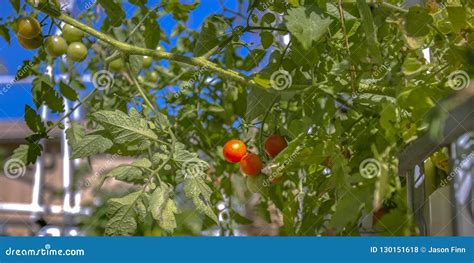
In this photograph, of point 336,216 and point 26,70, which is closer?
point 336,216

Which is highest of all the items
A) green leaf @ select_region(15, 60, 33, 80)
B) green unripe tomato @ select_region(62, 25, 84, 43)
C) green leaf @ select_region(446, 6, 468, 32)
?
green unripe tomato @ select_region(62, 25, 84, 43)

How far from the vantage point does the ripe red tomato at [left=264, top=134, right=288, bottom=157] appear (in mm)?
1021

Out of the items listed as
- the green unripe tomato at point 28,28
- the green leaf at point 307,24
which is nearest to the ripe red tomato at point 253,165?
the green leaf at point 307,24

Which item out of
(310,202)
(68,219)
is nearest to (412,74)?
(310,202)

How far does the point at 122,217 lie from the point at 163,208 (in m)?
0.06

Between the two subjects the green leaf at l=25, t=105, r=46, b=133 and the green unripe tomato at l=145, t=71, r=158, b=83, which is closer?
the green leaf at l=25, t=105, r=46, b=133

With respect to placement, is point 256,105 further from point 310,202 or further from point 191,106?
point 191,106

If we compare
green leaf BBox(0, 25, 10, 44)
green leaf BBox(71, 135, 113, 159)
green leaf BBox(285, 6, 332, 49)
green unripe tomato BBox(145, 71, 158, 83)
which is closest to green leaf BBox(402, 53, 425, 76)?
green leaf BBox(285, 6, 332, 49)

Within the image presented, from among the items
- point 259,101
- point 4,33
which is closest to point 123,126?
point 259,101

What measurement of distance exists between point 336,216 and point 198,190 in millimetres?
265

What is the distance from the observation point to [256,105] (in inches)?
37.9

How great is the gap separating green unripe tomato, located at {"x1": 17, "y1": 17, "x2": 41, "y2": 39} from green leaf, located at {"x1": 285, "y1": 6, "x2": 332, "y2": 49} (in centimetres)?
60

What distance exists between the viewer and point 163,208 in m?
0.90

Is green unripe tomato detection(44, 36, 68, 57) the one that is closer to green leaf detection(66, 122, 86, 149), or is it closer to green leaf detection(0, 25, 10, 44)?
green leaf detection(66, 122, 86, 149)
